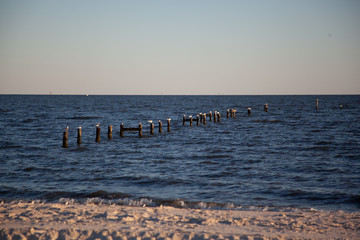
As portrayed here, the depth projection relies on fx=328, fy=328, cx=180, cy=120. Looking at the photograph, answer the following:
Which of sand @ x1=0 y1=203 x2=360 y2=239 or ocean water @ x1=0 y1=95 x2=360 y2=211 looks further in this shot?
ocean water @ x1=0 y1=95 x2=360 y2=211

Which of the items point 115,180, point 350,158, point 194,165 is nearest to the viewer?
point 115,180

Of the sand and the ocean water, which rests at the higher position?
the sand

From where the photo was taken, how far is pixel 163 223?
744cm

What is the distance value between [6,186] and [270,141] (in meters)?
17.3

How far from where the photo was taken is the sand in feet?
21.7

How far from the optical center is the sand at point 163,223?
6.61 metres

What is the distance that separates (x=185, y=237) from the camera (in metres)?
6.50

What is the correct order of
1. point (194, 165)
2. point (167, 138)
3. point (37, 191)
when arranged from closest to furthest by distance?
1. point (37, 191)
2. point (194, 165)
3. point (167, 138)

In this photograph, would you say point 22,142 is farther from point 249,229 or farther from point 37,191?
point 249,229

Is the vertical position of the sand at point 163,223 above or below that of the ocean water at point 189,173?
above

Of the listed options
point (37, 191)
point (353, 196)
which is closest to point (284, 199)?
point (353, 196)

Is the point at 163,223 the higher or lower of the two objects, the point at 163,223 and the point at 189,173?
the higher

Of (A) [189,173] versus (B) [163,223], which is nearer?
(B) [163,223]

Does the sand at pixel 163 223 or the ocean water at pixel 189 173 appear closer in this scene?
the sand at pixel 163 223
